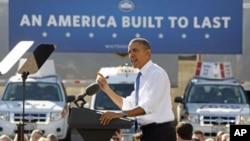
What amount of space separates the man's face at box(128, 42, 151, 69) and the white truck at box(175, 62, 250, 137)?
37.2ft

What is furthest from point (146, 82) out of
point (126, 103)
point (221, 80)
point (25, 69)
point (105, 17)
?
point (105, 17)

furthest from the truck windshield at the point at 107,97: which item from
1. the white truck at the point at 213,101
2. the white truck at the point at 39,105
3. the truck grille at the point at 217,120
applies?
the truck grille at the point at 217,120

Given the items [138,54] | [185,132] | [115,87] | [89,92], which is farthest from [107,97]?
[89,92]

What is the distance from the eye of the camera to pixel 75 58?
22.2m

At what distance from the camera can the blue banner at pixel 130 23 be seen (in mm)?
21781

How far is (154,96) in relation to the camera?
6578mm

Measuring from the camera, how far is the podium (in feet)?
19.9

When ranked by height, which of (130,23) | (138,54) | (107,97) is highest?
(130,23)

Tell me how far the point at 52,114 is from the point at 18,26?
342 centimetres

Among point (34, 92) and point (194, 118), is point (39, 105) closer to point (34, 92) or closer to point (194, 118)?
point (34, 92)

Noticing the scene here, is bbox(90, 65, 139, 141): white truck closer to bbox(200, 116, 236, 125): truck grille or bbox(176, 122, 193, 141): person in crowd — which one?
bbox(200, 116, 236, 125): truck grille

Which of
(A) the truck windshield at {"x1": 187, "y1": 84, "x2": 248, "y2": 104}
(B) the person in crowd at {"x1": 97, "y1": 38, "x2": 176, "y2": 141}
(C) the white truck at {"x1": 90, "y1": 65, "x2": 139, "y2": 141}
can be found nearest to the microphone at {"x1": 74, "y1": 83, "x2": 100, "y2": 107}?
(B) the person in crowd at {"x1": 97, "y1": 38, "x2": 176, "y2": 141}

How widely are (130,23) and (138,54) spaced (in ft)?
49.8

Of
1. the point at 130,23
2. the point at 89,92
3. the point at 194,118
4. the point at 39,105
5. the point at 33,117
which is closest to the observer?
the point at 89,92
